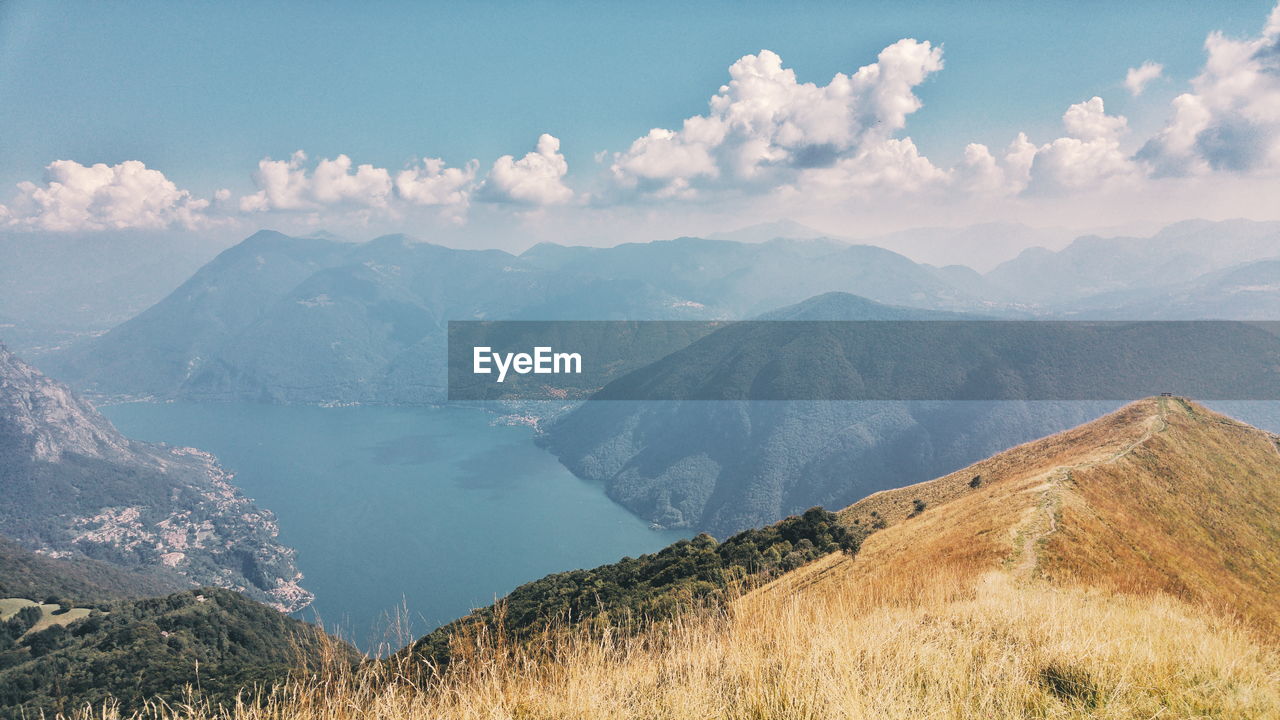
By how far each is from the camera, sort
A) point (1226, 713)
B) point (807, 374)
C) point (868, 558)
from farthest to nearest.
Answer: point (807, 374) → point (868, 558) → point (1226, 713)

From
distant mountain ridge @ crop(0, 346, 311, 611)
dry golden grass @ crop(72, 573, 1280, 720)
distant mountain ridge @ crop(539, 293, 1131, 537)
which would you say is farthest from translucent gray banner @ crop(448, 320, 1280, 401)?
dry golden grass @ crop(72, 573, 1280, 720)

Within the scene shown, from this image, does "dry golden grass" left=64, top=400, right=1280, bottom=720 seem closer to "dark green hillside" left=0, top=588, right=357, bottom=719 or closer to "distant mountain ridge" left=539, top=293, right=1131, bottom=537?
"dark green hillside" left=0, top=588, right=357, bottom=719

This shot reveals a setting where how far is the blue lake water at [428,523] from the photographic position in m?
104

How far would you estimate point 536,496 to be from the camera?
155625mm

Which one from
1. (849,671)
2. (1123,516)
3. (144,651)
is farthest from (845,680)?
(144,651)

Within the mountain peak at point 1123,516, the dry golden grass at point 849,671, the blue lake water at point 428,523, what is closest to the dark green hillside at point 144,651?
the blue lake water at point 428,523

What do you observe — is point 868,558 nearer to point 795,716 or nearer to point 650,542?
point 795,716

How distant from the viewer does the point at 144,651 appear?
4266cm

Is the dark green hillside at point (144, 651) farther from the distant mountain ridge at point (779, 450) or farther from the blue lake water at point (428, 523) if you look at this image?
the distant mountain ridge at point (779, 450)

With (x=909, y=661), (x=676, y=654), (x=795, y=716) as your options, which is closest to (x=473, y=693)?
(x=676, y=654)

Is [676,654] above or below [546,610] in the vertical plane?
above

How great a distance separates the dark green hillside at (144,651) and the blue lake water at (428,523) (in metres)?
22.3

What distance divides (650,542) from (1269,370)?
15051cm

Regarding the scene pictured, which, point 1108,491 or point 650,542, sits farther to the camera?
point 650,542
